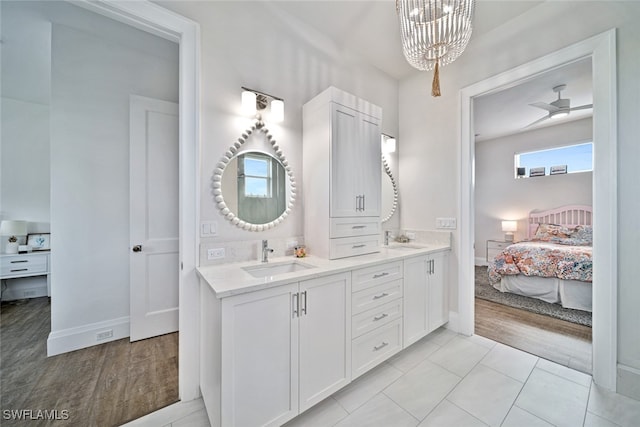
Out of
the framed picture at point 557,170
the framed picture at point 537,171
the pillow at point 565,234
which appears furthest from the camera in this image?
the framed picture at point 537,171

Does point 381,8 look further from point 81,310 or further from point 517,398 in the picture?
point 81,310

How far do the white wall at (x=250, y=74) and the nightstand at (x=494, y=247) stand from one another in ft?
16.0

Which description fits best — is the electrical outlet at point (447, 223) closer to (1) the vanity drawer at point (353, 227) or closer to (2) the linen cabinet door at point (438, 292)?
(2) the linen cabinet door at point (438, 292)

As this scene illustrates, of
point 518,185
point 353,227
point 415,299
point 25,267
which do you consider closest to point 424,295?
point 415,299

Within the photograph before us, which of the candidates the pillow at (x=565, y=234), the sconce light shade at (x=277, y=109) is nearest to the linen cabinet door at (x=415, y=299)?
the sconce light shade at (x=277, y=109)

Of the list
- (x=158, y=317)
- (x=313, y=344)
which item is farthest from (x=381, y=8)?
Answer: (x=158, y=317)

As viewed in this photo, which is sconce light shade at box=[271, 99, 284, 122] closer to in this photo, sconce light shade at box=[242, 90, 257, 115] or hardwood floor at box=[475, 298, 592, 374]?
sconce light shade at box=[242, 90, 257, 115]

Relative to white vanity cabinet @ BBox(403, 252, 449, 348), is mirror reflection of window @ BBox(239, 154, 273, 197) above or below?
above

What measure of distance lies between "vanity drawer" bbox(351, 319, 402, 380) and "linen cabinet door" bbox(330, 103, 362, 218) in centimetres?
94

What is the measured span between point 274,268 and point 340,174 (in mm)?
906

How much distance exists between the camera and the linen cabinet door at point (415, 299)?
6.74 ft

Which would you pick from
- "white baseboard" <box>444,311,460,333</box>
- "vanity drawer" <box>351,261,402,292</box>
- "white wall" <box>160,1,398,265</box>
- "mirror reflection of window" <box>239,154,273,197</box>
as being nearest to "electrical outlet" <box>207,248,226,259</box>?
"white wall" <box>160,1,398,265</box>

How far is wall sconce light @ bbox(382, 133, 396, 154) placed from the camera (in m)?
2.86

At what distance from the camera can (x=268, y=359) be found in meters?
1.26
